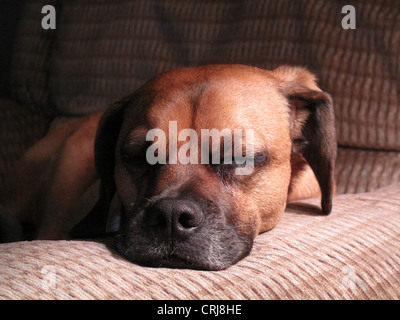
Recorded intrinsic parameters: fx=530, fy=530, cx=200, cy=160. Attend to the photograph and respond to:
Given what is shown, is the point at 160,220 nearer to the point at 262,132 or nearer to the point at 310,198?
the point at 262,132

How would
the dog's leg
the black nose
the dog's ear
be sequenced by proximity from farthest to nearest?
the dog's leg < the dog's ear < the black nose

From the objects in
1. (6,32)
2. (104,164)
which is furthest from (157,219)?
(6,32)

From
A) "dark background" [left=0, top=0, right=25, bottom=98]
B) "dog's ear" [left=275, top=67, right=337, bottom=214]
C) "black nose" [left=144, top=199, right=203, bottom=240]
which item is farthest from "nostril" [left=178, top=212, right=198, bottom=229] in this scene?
"dark background" [left=0, top=0, right=25, bottom=98]

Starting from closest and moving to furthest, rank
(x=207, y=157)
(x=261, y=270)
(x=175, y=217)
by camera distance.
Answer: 1. (x=261, y=270)
2. (x=175, y=217)
3. (x=207, y=157)

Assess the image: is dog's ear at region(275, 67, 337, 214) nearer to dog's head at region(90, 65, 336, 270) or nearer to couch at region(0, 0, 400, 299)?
dog's head at region(90, 65, 336, 270)

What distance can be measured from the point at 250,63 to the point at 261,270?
142cm

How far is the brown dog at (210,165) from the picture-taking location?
1212 mm

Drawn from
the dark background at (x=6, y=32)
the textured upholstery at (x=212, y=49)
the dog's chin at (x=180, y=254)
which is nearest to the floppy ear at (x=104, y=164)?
the dog's chin at (x=180, y=254)

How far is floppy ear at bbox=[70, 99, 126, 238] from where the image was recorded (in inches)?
68.6

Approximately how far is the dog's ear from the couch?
12cm

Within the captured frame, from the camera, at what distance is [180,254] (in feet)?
3.92

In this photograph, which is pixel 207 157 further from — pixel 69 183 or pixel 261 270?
pixel 69 183

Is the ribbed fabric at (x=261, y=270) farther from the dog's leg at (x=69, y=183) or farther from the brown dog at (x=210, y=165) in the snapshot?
the dog's leg at (x=69, y=183)

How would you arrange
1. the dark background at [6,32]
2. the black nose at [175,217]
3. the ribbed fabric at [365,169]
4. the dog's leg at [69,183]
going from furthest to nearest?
the dark background at [6,32]
the dog's leg at [69,183]
the ribbed fabric at [365,169]
the black nose at [175,217]
